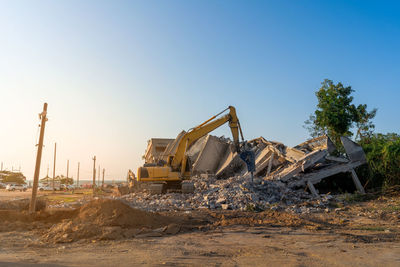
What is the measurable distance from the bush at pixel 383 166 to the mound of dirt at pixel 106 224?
1202 centimetres

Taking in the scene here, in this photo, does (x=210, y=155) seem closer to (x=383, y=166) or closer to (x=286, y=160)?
(x=286, y=160)

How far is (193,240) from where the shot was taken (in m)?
6.89

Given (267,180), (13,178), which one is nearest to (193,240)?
(267,180)

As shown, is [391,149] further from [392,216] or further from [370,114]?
[370,114]

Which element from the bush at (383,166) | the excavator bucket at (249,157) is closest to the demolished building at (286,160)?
the bush at (383,166)

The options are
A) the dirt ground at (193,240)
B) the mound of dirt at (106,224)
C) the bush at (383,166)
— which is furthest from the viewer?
the bush at (383,166)

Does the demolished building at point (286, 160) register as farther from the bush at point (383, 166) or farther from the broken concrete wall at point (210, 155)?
the bush at point (383, 166)

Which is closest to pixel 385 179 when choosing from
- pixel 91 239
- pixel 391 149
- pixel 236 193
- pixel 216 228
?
pixel 391 149

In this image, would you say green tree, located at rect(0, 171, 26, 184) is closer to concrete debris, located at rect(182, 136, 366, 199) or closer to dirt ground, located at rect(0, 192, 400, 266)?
concrete debris, located at rect(182, 136, 366, 199)

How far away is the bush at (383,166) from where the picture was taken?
51.4 ft

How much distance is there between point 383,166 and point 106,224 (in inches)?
551

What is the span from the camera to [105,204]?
29.9ft

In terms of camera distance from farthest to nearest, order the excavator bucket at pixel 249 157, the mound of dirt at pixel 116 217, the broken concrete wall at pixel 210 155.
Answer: the broken concrete wall at pixel 210 155 → the excavator bucket at pixel 249 157 → the mound of dirt at pixel 116 217

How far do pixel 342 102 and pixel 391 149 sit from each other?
30.4 feet
